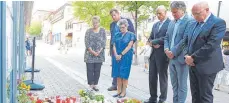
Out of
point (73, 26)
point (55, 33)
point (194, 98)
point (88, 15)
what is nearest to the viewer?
point (194, 98)

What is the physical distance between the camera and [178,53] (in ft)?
17.4

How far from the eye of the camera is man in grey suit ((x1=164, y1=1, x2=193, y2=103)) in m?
5.20

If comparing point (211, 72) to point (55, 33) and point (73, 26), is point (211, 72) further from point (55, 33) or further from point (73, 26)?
point (55, 33)

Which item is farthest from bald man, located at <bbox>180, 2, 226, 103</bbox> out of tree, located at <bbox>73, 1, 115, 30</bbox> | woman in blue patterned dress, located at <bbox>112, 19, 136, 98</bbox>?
tree, located at <bbox>73, 1, 115, 30</bbox>

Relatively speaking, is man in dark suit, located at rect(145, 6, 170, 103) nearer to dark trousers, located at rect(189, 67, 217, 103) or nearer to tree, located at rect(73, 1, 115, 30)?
dark trousers, located at rect(189, 67, 217, 103)

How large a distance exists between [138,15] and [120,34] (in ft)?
44.4

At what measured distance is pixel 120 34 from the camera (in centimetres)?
695

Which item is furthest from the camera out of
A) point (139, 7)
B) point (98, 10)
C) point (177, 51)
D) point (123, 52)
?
point (98, 10)

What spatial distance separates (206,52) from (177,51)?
1071 mm

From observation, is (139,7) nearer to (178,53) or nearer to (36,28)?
(178,53)

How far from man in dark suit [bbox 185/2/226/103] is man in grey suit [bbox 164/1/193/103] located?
797 millimetres

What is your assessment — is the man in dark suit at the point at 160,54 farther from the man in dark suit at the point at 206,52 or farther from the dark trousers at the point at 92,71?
the dark trousers at the point at 92,71

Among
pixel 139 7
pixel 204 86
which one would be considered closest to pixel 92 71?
pixel 204 86

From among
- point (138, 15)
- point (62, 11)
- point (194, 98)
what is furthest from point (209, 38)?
point (62, 11)
